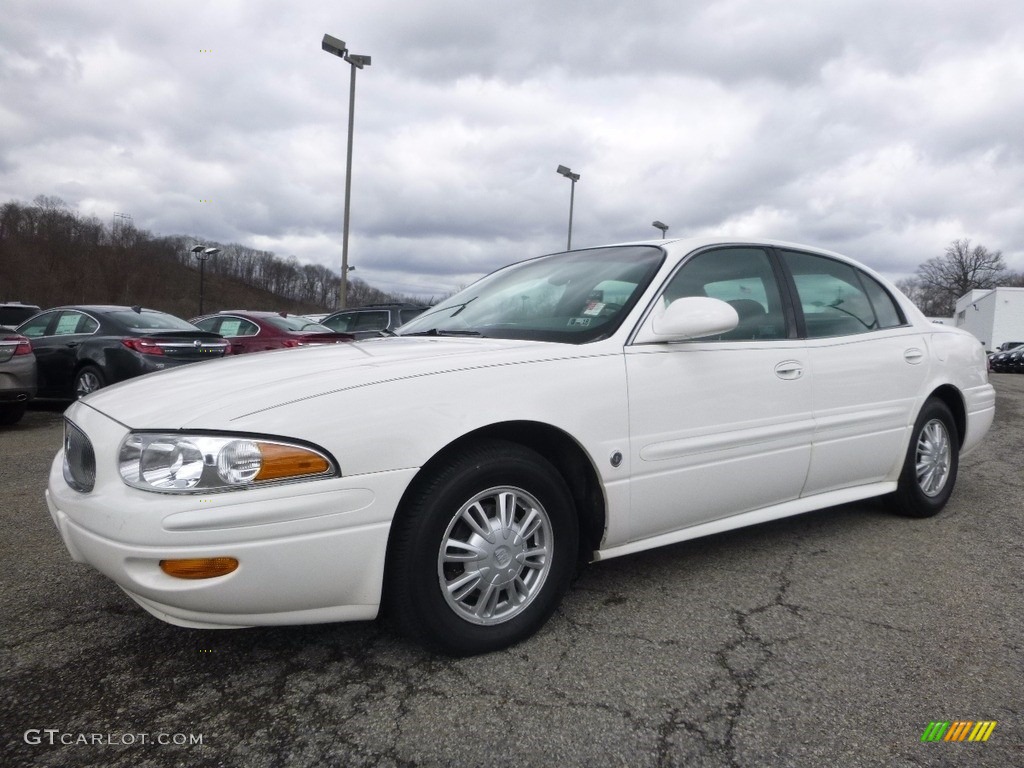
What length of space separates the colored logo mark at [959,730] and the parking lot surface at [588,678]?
21 millimetres

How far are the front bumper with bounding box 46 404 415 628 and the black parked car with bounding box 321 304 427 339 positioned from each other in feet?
32.0

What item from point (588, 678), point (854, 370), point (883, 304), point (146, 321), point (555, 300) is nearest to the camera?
point (588, 678)

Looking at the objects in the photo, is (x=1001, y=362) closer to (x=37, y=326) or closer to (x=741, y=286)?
(x=741, y=286)

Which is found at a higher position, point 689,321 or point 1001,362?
point 689,321

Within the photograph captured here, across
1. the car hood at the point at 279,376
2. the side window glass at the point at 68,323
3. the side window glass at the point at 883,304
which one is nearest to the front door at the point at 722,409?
the car hood at the point at 279,376

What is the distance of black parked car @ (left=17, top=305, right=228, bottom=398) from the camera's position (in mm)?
7500

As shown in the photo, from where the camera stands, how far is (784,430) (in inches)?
118

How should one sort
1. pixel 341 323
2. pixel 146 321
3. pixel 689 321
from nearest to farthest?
pixel 689 321 < pixel 146 321 < pixel 341 323

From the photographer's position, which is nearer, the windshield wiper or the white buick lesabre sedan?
the white buick lesabre sedan

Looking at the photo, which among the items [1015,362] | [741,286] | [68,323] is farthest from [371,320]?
[1015,362]

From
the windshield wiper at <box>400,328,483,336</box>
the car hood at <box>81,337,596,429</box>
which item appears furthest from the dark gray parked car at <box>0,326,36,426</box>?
the windshield wiper at <box>400,328,483,336</box>

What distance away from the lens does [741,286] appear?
10.3 feet

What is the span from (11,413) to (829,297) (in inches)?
300

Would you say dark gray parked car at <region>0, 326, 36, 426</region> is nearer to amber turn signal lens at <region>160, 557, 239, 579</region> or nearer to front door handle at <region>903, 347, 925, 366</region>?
amber turn signal lens at <region>160, 557, 239, 579</region>
